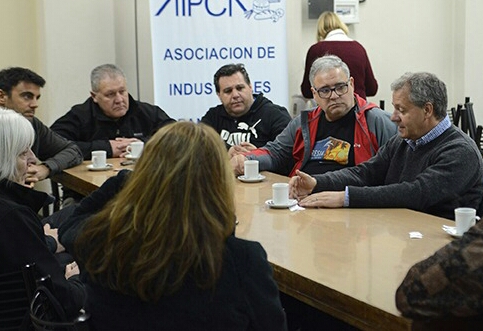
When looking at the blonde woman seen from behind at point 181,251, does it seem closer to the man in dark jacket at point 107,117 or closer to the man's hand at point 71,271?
the man's hand at point 71,271

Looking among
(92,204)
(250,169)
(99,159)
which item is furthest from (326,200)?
(99,159)

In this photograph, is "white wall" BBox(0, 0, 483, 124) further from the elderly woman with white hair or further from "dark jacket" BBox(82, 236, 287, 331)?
"dark jacket" BBox(82, 236, 287, 331)


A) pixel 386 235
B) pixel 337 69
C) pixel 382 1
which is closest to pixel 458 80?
pixel 382 1

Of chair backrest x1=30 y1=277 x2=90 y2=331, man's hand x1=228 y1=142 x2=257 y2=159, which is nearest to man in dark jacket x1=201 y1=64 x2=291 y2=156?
man's hand x1=228 y1=142 x2=257 y2=159

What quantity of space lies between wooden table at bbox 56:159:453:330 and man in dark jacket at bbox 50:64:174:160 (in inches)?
71.7

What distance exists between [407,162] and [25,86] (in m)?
2.38

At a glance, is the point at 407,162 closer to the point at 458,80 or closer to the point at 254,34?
the point at 254,34

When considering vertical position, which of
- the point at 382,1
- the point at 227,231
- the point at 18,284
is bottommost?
the point at 18,284

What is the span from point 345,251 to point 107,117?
9.77 feet

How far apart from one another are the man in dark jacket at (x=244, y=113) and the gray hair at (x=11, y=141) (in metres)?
2.40

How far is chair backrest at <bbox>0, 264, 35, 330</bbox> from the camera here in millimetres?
2402

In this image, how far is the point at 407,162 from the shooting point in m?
3.53

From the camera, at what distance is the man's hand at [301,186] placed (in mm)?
3566

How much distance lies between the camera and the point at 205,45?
6.31m
